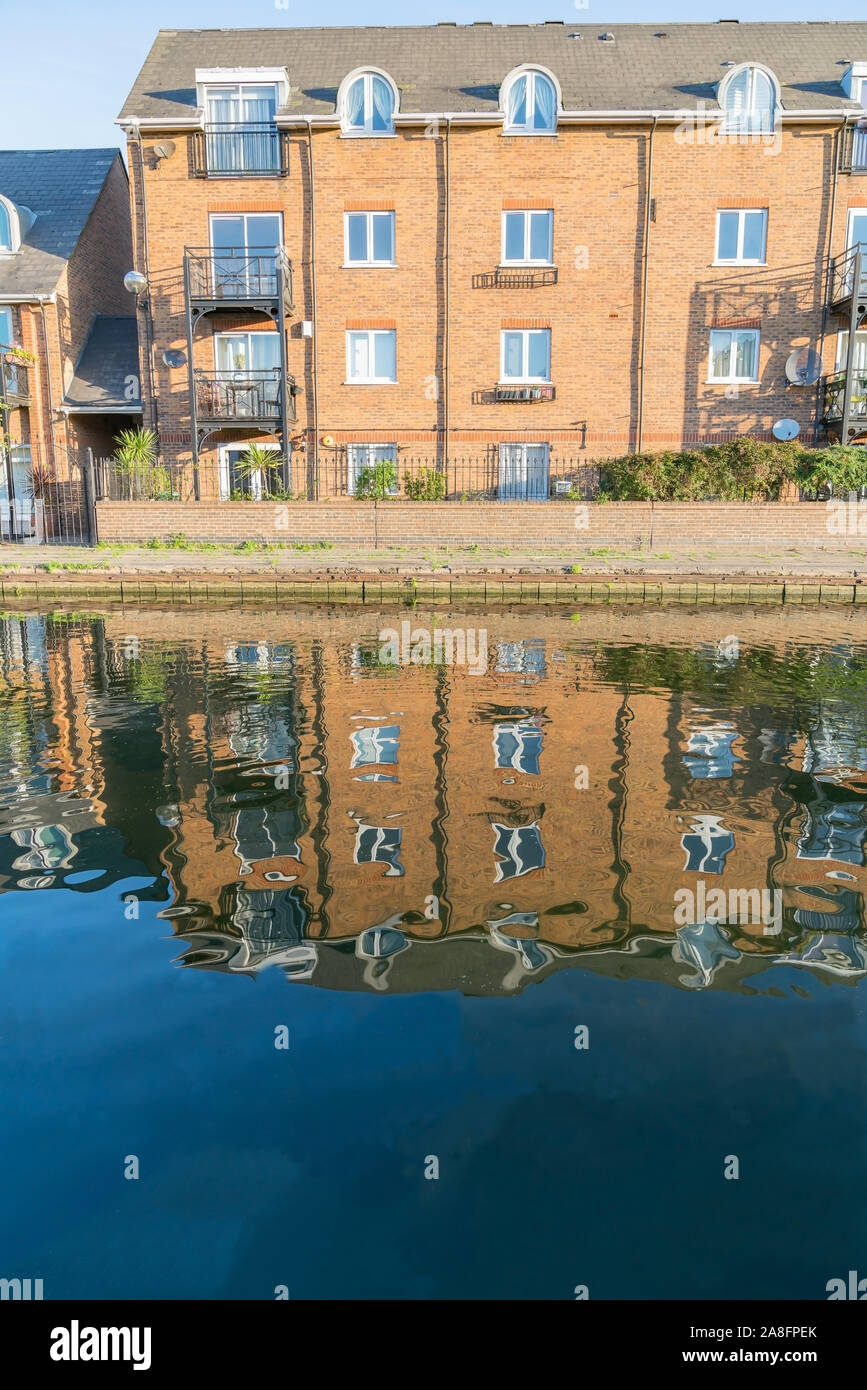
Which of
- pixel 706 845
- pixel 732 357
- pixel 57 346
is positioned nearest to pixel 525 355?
pixel 732 357

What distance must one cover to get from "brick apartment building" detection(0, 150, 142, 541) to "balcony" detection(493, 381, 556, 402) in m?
9.89

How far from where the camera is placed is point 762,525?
21.0 meters

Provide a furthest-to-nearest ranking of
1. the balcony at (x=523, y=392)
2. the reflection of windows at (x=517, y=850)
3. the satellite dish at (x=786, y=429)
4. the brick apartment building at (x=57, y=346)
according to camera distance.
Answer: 1. the brick apartment building at (x=57, y=346)
2. the balcony at (x=523, y=392)
3. the satellite dish at (x=786, y=429)
4. the reflection of windows at (x=517, y=850)

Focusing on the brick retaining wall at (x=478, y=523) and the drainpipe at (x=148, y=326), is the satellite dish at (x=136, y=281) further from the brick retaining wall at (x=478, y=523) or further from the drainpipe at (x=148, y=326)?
the brick retaining wall at (x=478, y=523)

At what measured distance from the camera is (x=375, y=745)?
26.6ft

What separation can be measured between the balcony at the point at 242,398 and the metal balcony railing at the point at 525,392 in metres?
5.47

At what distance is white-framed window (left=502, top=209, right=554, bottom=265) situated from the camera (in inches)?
984

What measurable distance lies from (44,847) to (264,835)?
1.35 m

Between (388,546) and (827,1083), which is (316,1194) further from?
(388,546)

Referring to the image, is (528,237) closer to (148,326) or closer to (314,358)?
(314,358)

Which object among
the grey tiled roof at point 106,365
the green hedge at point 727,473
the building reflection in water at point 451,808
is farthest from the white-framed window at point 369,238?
the building reflection in water at point 451,808

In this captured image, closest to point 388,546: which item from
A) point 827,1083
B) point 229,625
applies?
point 229,625

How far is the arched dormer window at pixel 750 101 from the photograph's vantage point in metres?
23.9
